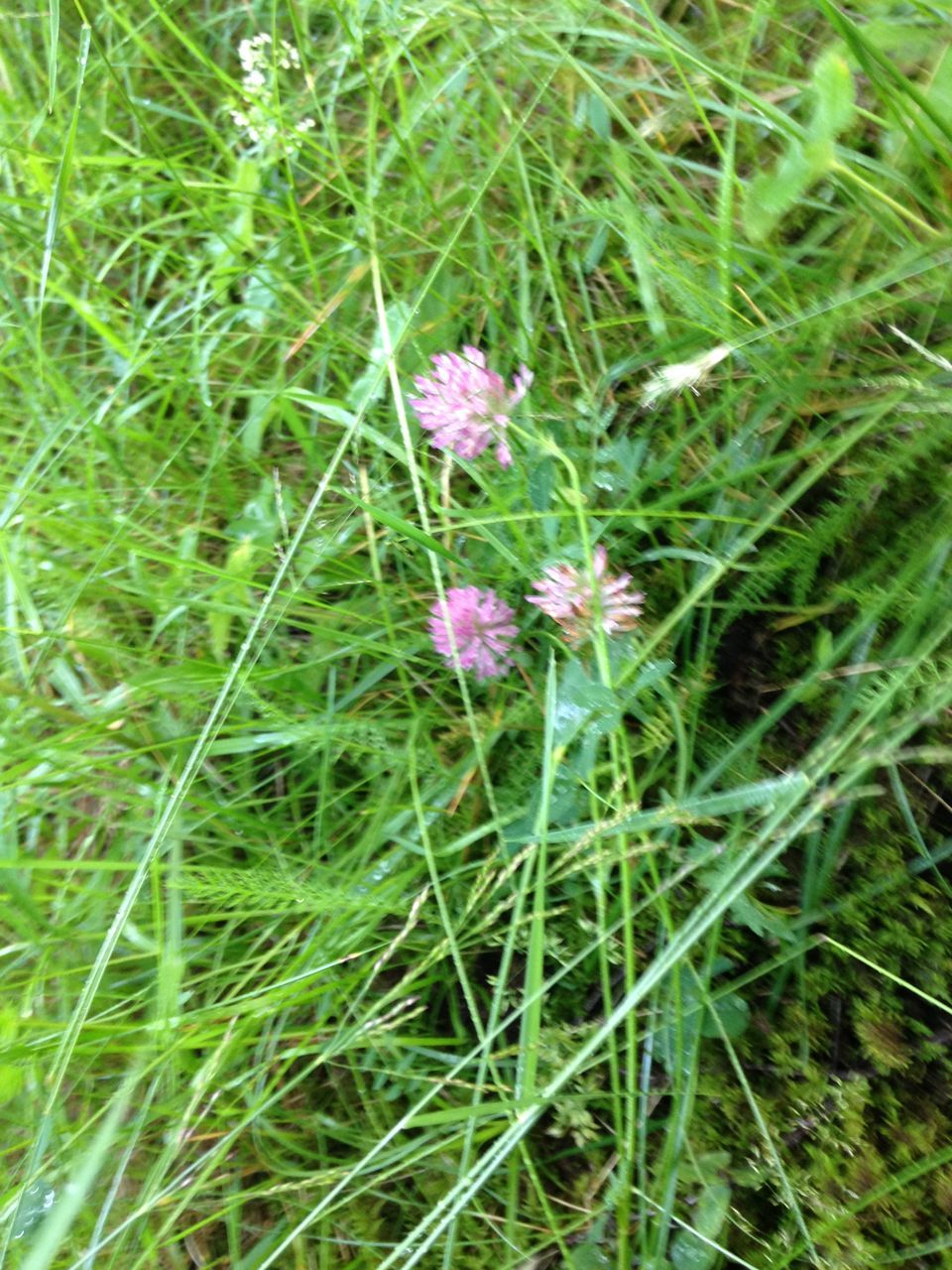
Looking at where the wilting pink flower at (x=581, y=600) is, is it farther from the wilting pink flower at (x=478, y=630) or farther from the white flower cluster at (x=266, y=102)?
the white flower cluster at (x=266, y=102)

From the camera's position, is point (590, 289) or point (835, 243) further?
point (590, 289)

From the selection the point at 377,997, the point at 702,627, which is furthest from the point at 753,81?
the point at 377,997

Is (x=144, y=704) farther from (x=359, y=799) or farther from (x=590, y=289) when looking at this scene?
(x=590, y=289)

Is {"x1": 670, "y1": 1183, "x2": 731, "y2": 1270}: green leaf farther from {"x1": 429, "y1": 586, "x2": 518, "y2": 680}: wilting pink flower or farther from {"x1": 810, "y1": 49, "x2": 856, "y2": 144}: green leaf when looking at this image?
{"x1": 810, "y1": 49, "x2": 856, "y2": 144}: green leaf

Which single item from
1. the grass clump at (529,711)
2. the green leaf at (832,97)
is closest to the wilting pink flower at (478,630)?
the grass clump at (529,711)

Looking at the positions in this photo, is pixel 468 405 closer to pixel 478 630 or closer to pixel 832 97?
pixel 478 630
